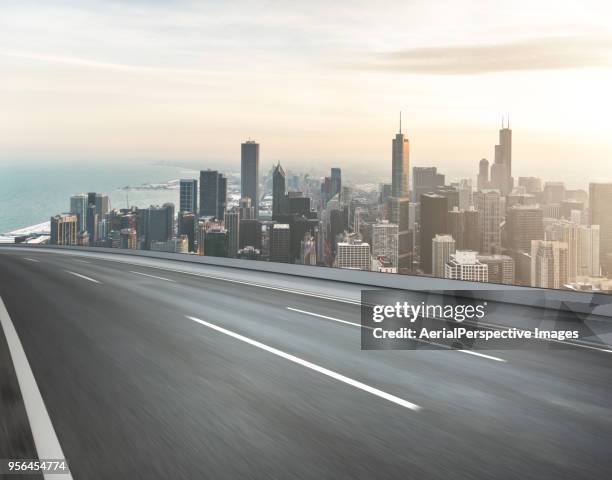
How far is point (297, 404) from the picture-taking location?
5.91 meters

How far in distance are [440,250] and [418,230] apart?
4774 mm

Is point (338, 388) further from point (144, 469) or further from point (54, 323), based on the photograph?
point (54, 323)

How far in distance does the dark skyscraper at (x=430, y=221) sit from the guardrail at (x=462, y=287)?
32.2ft

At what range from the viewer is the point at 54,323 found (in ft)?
36.3

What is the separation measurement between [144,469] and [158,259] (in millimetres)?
31444

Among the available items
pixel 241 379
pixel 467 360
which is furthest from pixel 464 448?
pixel 467 360

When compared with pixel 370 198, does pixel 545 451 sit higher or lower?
lower

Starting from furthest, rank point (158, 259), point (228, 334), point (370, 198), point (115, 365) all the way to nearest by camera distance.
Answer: point (370, 198) → point (158, 259) → point (228, 334) → point (115, 365)

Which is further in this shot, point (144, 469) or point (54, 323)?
point (54, 323)

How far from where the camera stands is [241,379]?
6.95 m

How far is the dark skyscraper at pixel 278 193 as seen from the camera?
199 ft

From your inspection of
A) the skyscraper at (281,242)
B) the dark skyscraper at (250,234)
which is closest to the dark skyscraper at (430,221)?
the skyscraper at (281,242)

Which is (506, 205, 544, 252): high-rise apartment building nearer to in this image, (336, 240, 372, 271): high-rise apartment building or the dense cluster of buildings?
the dense cluster of buildings

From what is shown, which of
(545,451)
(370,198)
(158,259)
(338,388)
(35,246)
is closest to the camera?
(545,451)
